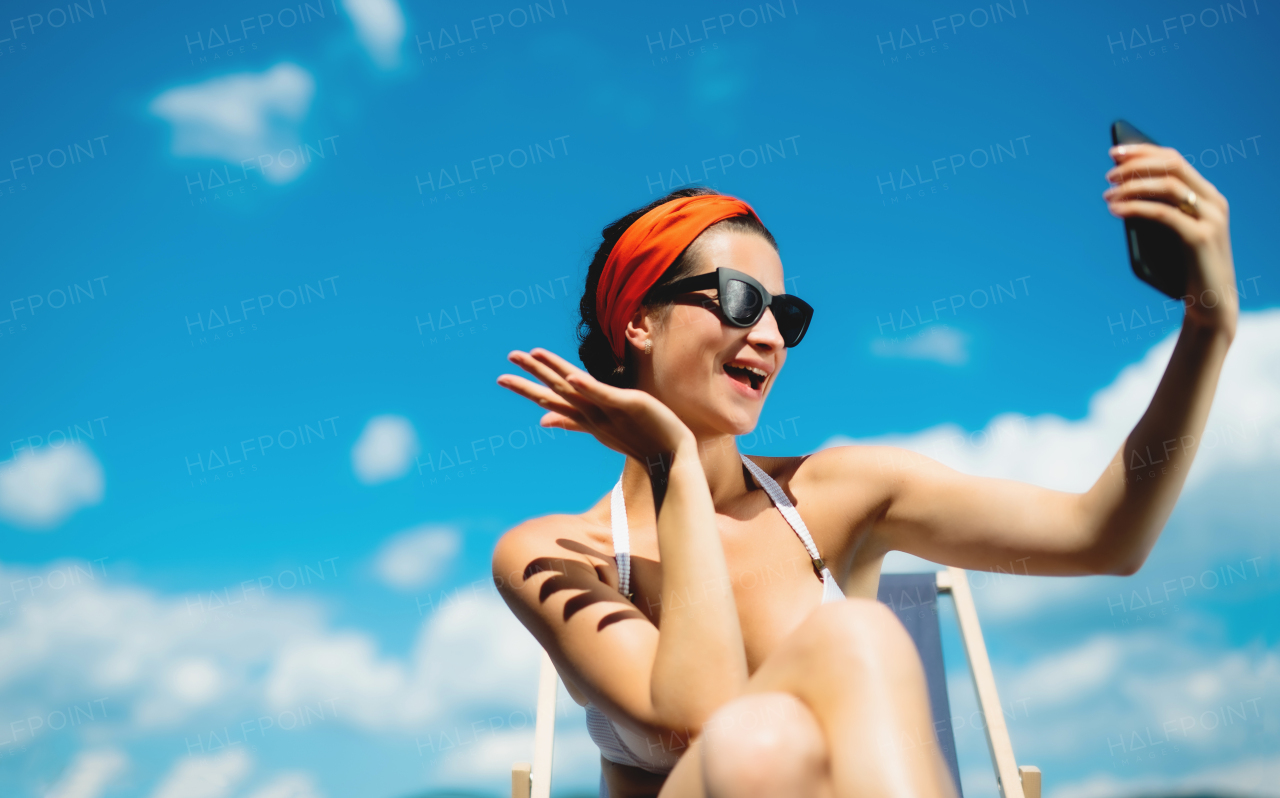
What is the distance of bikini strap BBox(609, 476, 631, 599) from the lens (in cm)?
230

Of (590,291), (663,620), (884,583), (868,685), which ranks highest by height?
(590,291)

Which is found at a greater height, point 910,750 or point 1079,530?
point 1079,530

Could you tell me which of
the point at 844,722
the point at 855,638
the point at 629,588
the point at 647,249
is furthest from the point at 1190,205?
the point at 629,588

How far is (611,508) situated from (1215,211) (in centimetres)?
170

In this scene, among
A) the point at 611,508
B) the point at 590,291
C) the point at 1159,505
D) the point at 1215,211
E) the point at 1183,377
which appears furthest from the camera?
the point at 590,291

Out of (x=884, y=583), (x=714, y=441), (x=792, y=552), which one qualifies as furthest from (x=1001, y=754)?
(x=714, y=441)

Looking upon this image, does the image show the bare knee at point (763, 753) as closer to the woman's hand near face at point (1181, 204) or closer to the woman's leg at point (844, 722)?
the woman's leg at point (844, 722)

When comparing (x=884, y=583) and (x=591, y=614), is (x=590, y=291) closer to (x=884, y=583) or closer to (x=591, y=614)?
(x=591, y=614)

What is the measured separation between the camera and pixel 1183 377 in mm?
1636

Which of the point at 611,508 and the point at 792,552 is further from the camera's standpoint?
the point at 611,508

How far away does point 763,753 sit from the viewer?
136cm

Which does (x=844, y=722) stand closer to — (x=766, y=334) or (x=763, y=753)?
(x=763, y=753)

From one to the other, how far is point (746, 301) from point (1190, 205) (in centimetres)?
107

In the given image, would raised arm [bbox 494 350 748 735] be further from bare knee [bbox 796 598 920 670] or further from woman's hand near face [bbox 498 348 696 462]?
bare knee [bbox 796 598 920 670]
